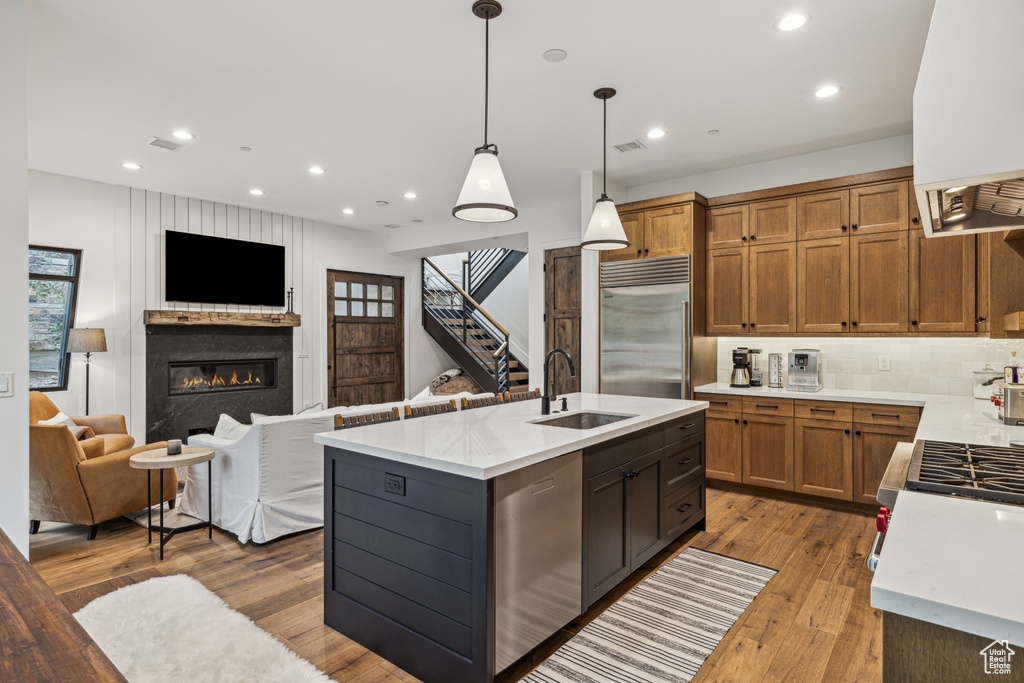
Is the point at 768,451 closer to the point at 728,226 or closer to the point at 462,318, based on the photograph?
the point at 728,226

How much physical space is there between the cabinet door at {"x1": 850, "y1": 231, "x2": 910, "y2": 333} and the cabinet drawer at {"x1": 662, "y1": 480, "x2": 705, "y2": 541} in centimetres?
188

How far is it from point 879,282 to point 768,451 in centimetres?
151

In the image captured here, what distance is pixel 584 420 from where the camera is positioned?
3.08 meters

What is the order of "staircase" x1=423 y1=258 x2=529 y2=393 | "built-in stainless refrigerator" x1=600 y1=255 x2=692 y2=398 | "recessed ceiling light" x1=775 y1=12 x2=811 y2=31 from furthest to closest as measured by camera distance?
"staircase" x1=423 y1=258 x2=529 y2=393 → "built-in stainless refrigerator" x1=600 y1=255 x2=692 y2=398 → "recessed ceiling light" x1=775 y1=12 x2=811 y2=31

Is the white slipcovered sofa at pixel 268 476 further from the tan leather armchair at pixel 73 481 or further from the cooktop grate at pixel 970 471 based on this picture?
the cooktop grate at pixel 970 471

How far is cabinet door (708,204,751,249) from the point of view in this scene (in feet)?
15.0

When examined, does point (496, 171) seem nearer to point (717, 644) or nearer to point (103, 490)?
point (717, 644)

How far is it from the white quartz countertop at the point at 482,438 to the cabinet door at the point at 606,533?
224mm

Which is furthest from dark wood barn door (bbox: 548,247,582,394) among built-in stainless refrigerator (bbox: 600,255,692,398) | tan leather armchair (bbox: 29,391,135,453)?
tan leather armchair (bbox: 29,391,135,453)

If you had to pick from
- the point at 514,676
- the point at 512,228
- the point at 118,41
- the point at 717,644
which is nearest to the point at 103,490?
the point at 118,41

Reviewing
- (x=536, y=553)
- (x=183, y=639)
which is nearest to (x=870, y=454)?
(x=536, y=553)

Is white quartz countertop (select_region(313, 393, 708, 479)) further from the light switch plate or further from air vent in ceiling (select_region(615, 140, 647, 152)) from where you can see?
air vent in ceiling (select_region(615, 140, 647, 152))

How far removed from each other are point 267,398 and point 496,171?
5395 millimetres

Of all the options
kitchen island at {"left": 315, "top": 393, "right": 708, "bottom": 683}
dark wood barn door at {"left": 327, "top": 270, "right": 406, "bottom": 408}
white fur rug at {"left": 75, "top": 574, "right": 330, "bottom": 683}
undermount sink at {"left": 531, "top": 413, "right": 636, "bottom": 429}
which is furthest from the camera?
dark wood barn door at {"left": 327, "top": 270, "right": 406, "bottom": 408}
